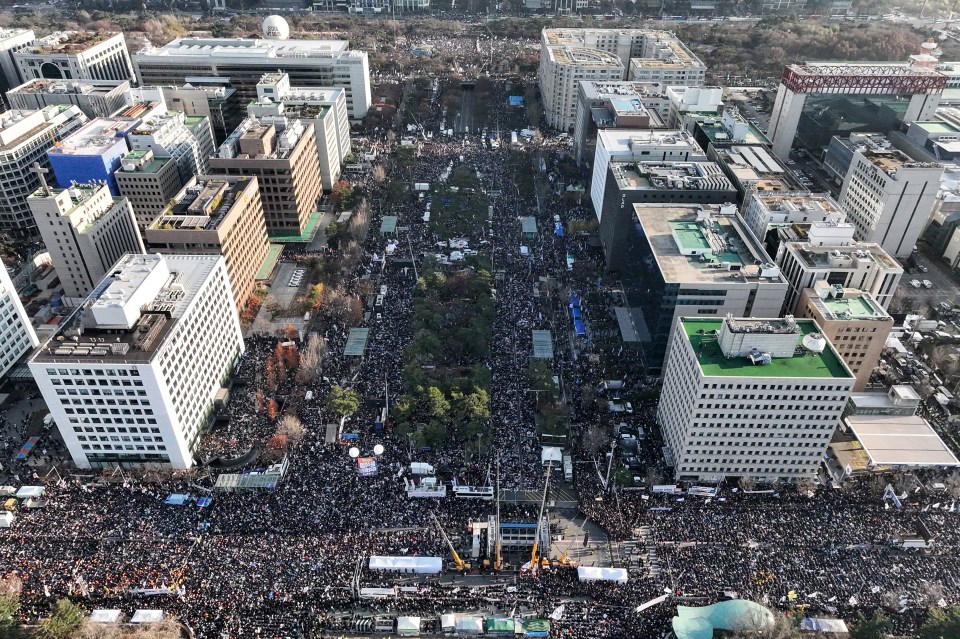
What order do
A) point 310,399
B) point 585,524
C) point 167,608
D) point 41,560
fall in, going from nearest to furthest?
point 167,608
point 41,560
point 585,524
point 310,399

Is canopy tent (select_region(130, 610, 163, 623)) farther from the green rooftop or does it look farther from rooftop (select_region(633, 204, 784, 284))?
rooftop (select_region(633, 204, 784, 284))

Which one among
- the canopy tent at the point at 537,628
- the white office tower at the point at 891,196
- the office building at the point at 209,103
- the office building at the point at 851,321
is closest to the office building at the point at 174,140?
the office building at the point at 209,103

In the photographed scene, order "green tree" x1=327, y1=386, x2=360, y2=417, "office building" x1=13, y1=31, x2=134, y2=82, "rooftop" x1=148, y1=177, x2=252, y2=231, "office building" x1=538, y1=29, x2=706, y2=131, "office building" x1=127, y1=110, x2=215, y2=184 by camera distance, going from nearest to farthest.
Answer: "green tree" x1=327, y1=386, x2=360, y2=417 → "rooftop" x1=148, y1=177, x2=252, y2=231 → "office building" x1=127, y1=110, x2=215, y2=184 → "office building" x1=538, y1=29, x2=706, y2=131 → "office building" x1=13, y1=31, x2=134, y2=82

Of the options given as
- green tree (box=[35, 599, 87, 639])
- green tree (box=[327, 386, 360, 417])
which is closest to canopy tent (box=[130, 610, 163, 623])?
green tree (box=[35, 599, 87, 639])

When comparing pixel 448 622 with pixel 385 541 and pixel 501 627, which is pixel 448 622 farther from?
pixel 385 541

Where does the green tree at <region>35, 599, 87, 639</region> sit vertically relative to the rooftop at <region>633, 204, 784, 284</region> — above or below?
below

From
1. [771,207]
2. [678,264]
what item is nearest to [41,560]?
[678,264]

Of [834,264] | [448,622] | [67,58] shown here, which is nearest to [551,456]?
[448,622]

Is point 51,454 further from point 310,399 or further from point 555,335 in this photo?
point 555,335
